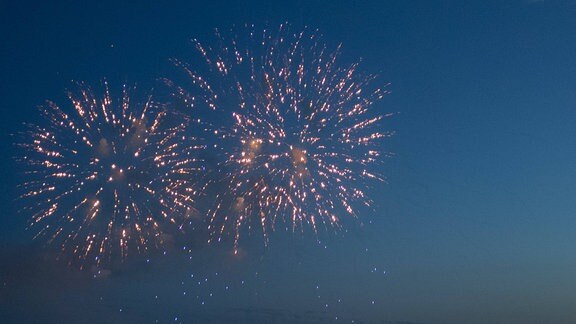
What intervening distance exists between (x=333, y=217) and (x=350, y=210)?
1067 millimetres

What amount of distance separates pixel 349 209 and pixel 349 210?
0.06 m

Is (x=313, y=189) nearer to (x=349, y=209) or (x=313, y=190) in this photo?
(x=313, y=190)

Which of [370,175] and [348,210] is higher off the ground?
[370,175]

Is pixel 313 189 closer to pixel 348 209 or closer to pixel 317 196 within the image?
pixel 317 196

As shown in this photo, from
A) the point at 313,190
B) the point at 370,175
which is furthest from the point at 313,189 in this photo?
the point at 370,175

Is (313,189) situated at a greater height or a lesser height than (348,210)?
greater

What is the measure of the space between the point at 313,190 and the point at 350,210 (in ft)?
8.54

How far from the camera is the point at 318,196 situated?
20.3m

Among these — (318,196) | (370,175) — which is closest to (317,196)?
(318,196)

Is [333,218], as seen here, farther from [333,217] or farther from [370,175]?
[370,175]

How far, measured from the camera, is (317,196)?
20344 mm

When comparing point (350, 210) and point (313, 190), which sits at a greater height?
point (313, 190)

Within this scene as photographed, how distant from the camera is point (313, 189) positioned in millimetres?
20438

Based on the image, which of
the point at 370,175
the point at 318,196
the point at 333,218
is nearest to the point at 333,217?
the point at 333,218
